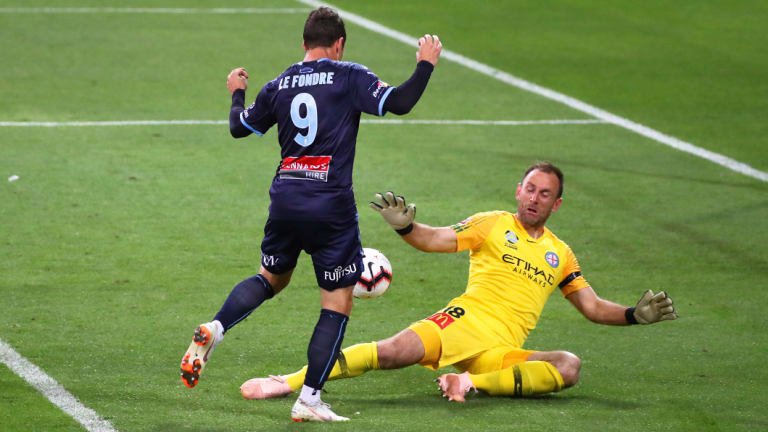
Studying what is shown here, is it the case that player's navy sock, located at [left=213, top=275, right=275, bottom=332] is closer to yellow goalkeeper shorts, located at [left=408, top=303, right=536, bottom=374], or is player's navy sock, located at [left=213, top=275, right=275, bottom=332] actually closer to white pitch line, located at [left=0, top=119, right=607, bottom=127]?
yellow goalkeeper shorts, located at [left=408, top=303, right=536, bottom=374]

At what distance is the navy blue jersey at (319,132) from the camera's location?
232 inches

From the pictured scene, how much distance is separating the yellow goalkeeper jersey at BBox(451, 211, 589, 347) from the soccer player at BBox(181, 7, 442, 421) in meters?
0.99

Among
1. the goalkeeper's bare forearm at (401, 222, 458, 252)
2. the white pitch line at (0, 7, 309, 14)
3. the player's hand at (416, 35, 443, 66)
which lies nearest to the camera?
the player's hand at (416, 35, 443, 66)

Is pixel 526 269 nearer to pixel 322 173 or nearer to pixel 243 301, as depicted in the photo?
pixel 322 173

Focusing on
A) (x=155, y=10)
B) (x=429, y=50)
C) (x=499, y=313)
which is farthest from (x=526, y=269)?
(x=155, y=10)

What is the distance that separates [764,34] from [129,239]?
12.8 m

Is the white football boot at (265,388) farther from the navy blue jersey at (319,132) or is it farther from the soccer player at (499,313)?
the navy blue jersey at (319,132)

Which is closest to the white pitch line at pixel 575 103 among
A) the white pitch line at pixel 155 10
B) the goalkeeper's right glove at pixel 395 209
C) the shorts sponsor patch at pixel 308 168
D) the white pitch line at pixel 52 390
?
the white pitch line at pixel 155 10

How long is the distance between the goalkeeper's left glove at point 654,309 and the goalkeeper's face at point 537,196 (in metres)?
0.73

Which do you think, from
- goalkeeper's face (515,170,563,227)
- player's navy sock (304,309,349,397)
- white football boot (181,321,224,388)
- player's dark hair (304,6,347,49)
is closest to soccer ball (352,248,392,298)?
player's navy sock (304,309,349,397)

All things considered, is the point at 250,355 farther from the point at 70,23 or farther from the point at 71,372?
the point at 70,23

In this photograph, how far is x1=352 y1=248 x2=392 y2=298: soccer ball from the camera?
6703 millimetres

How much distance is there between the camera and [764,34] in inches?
742

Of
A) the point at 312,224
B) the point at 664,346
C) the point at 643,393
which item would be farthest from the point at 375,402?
the point at 664,346
